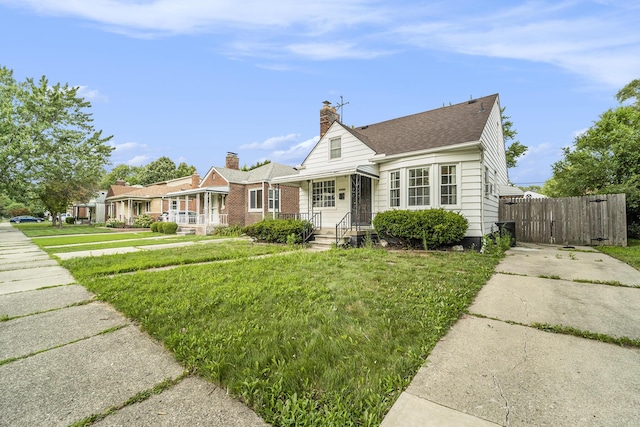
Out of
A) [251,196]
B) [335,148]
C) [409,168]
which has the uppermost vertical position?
[335,148]

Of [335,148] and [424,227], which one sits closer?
[424,227]

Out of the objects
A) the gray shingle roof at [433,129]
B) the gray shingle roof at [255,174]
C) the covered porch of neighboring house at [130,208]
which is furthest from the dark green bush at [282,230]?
the covered porch of neighboring house at [130,208]

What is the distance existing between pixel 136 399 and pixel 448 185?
9.72 metres

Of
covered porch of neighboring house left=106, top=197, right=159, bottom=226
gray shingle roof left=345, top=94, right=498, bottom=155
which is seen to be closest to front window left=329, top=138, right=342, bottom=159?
gray shingle roof left=345, top=94, right=498, bottom=155

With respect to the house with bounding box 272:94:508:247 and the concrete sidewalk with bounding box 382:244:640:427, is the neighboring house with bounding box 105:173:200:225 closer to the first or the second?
the house with bounding box 272:94:508:247

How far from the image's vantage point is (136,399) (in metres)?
1.92

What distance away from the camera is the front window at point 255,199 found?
19.4m

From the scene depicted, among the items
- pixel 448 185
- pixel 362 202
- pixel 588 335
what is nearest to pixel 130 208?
pixel 362 202

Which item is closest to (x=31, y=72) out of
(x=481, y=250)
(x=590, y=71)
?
(x=481, y=250)

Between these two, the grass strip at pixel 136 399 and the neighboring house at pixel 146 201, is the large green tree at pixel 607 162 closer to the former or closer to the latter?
the grass strip at pixel 136 399

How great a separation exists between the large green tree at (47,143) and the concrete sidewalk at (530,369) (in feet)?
92.1

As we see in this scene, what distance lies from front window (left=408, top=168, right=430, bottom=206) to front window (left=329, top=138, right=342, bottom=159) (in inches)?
148

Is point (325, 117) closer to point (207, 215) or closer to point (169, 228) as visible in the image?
point (207, 215)

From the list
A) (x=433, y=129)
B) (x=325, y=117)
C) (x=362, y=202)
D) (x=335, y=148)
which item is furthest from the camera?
(x=325, y=117)
